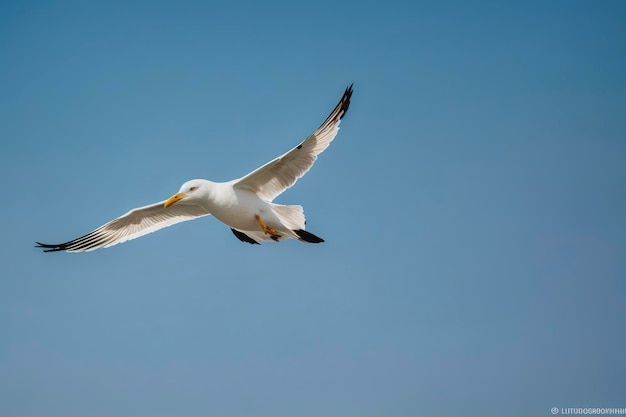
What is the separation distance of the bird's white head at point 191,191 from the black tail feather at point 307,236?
171cm

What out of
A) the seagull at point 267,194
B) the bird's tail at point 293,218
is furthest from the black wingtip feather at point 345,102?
the bird's tail at point 293,218

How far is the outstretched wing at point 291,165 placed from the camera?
1280 cm

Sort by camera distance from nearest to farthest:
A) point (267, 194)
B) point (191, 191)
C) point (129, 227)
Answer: point (191, 191) → point (267, 194) → point (129, 227)

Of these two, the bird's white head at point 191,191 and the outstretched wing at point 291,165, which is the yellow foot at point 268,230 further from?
the bird's white head at point 191,191

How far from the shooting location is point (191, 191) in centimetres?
1296

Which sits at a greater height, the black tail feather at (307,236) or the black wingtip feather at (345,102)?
the black wingtip feather at (345,102)

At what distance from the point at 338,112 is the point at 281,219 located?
212 cm

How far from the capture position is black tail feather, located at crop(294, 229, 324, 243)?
12922 mm

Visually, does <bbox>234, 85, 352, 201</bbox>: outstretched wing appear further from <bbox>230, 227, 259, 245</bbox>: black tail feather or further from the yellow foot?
<bbox>230, 227, 259, 245</bbox>: black tail feather

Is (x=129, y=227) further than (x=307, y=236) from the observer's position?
Yes

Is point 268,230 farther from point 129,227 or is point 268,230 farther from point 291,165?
point 129,227

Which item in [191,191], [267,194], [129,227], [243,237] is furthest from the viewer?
[129,227]

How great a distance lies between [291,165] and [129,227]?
3.91 metres

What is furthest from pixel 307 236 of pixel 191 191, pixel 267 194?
pixel 191 191
